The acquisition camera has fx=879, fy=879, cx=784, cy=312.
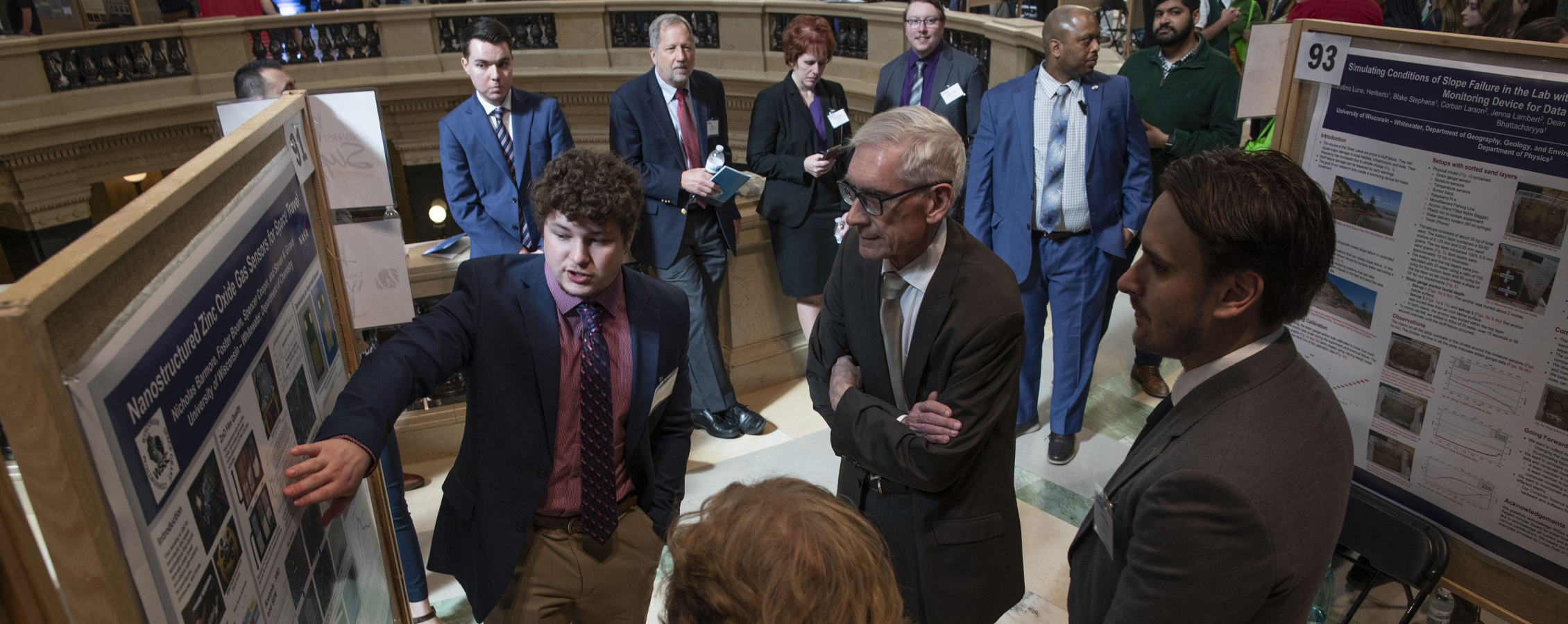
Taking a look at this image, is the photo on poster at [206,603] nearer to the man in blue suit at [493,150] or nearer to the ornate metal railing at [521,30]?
the man in blue suit at [493,150]

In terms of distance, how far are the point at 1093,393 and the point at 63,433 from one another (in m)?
4.54

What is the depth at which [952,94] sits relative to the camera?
14.8 feet

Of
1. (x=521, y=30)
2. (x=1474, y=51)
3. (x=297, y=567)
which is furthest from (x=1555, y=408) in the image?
(x=521, y=30)

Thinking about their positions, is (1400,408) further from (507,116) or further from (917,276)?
(507,116)

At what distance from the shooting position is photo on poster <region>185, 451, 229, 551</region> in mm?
914

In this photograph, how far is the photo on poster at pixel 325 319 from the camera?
1518mm

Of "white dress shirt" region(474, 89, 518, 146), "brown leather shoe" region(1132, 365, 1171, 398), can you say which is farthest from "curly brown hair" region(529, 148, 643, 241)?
"brown leather shoe" region(1132, 365, 1171, 398)

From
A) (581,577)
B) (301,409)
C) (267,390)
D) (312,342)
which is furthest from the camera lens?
(581,577)

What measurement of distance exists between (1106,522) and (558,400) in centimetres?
111

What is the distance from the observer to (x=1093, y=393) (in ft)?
15.2

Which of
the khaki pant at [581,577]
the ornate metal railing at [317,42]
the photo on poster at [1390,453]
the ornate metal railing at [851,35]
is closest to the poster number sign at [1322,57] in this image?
the photo on poster at [1390,453]

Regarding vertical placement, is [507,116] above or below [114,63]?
above

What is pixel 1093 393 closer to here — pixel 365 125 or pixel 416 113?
pixel 365 125

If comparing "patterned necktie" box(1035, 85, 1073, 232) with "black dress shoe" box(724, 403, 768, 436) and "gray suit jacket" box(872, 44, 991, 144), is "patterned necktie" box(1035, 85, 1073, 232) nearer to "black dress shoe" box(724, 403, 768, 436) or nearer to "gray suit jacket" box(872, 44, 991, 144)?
"gray suit jacket" box(872, 44, 991, 144)
